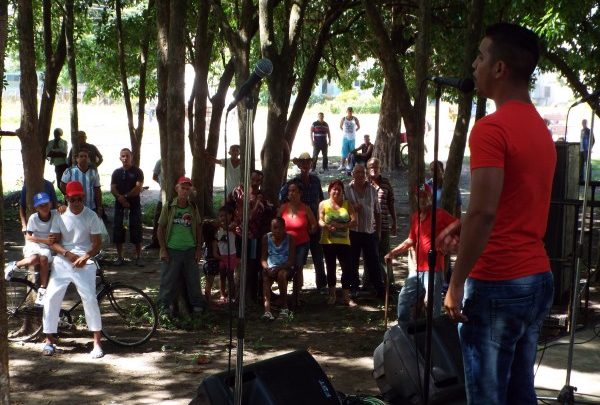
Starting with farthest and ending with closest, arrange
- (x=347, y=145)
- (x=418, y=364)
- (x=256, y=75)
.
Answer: (x=347, y=145) → (x=418, y=364) → (x=256, y=75)

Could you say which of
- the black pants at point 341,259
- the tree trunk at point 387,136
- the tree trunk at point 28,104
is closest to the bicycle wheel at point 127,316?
the tree trunk at point 28,104

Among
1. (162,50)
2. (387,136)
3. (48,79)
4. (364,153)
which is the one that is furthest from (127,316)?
(387,136)

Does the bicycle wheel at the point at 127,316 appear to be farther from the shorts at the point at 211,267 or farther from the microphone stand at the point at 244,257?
the microphone stand at the point at 244,257

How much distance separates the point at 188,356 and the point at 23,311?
1.92m

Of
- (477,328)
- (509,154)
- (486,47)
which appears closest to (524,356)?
(477,328)

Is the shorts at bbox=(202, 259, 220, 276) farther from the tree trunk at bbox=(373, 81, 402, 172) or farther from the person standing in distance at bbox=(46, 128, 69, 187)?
the tree trunk at bbox=(373, 81, 402, 172)

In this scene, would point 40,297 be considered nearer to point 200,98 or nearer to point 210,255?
point 210,255

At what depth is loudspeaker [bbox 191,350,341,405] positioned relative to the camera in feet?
16.4

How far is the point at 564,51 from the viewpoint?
19578 mm

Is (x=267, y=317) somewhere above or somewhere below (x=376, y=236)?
below

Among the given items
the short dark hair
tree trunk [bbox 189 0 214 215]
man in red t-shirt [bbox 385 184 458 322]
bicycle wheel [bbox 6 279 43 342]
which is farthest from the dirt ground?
the short dark hair

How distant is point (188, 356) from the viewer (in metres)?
9.14

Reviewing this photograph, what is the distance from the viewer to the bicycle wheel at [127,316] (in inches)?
380

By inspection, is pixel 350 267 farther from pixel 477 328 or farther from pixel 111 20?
pixel 111 20
